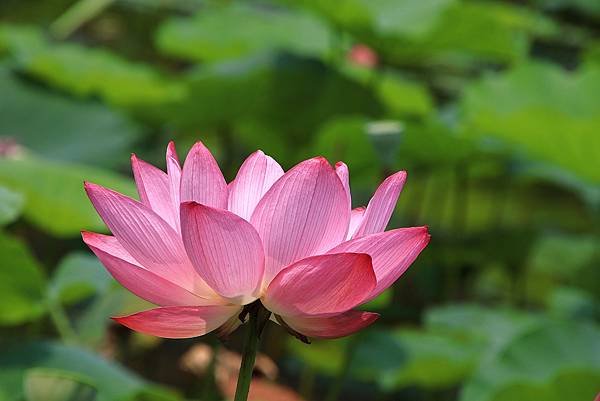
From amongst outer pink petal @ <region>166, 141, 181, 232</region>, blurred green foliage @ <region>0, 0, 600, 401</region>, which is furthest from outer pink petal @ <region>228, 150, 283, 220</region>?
blurred green foliage @ <region>0, 0, 600, 401</region>

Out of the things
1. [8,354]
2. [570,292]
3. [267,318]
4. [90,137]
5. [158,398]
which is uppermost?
[267,318]

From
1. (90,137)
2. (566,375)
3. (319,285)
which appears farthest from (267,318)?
(90,137)

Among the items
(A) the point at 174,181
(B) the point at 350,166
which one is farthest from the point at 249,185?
(B) the point at 350,166

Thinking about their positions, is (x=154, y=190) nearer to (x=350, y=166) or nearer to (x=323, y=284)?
(x=323, y=284)

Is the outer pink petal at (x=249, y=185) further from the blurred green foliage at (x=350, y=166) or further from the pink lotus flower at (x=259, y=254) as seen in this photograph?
the blurred green foliage at (x=350, y=166)

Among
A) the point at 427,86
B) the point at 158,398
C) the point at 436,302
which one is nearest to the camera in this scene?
the point at 158,398

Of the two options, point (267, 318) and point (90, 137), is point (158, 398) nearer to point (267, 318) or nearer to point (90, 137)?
point (267, 318)
